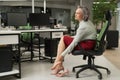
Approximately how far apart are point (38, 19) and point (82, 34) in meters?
1.84

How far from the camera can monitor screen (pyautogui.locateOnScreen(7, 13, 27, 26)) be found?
4836 mm

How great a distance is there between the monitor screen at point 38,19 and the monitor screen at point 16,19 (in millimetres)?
166

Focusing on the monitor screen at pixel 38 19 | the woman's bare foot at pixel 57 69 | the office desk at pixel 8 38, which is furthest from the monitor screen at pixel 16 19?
the woman's bare foot at pixel 57 69

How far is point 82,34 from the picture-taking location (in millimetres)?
3605

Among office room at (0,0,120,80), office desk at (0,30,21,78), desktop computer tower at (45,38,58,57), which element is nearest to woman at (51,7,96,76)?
office room at (0,0,120,80)

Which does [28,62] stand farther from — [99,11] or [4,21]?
[99,11]

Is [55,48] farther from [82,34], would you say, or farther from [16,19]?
[82,34]

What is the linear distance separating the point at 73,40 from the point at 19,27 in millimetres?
1715

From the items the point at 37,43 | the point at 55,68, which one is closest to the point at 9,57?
the point at 55,68

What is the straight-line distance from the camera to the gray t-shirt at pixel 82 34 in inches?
140

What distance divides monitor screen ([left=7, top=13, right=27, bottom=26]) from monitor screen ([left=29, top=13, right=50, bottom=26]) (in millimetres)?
166

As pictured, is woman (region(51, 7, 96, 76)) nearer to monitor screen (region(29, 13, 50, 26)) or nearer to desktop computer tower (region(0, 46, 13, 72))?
desktop computer tower (region(0, 46, 13, 72))

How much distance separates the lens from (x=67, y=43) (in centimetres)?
384

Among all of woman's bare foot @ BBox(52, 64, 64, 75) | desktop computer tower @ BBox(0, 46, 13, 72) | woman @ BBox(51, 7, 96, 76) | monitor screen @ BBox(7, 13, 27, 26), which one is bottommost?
woman's bare foot @ BBox(52, 64, 64, 75)
